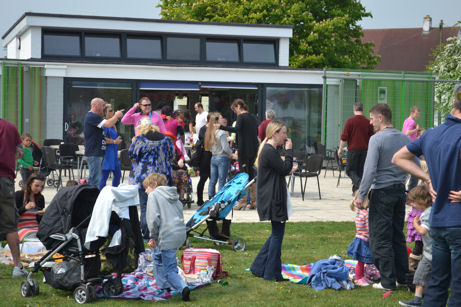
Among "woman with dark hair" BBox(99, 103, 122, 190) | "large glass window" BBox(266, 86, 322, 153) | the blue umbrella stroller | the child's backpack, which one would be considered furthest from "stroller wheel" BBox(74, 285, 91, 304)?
"large glass window" BBox(266, 86, 322, 153)

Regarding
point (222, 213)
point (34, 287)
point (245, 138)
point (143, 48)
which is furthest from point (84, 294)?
point (143, 48)

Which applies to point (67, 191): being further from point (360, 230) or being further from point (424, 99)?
point (424, 99)

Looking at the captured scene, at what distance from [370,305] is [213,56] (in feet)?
68.0

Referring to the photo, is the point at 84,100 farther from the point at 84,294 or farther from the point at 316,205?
A: the point at 84,294

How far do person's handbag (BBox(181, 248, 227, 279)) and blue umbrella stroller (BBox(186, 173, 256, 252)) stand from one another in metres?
1.25

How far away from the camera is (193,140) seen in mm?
20875

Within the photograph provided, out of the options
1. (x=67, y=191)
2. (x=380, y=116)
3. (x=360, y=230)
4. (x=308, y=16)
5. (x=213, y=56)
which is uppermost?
(x=308, y=16)

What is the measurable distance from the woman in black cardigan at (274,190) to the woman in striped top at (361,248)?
0.85m

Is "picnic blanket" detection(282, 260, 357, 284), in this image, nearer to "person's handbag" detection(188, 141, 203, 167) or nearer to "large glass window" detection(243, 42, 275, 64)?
"person's handbag" detection(188, 141, 203, 167)

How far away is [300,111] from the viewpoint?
25922mm

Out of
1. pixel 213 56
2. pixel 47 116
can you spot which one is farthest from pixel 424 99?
pixel 47 116

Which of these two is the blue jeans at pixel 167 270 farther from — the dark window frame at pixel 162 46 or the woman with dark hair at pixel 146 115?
the dark window frame at pixel 162 46

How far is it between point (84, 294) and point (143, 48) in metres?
19.8

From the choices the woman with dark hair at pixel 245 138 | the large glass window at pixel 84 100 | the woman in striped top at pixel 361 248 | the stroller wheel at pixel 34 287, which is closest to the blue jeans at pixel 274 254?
the woman in striped top at pixel 361 248
